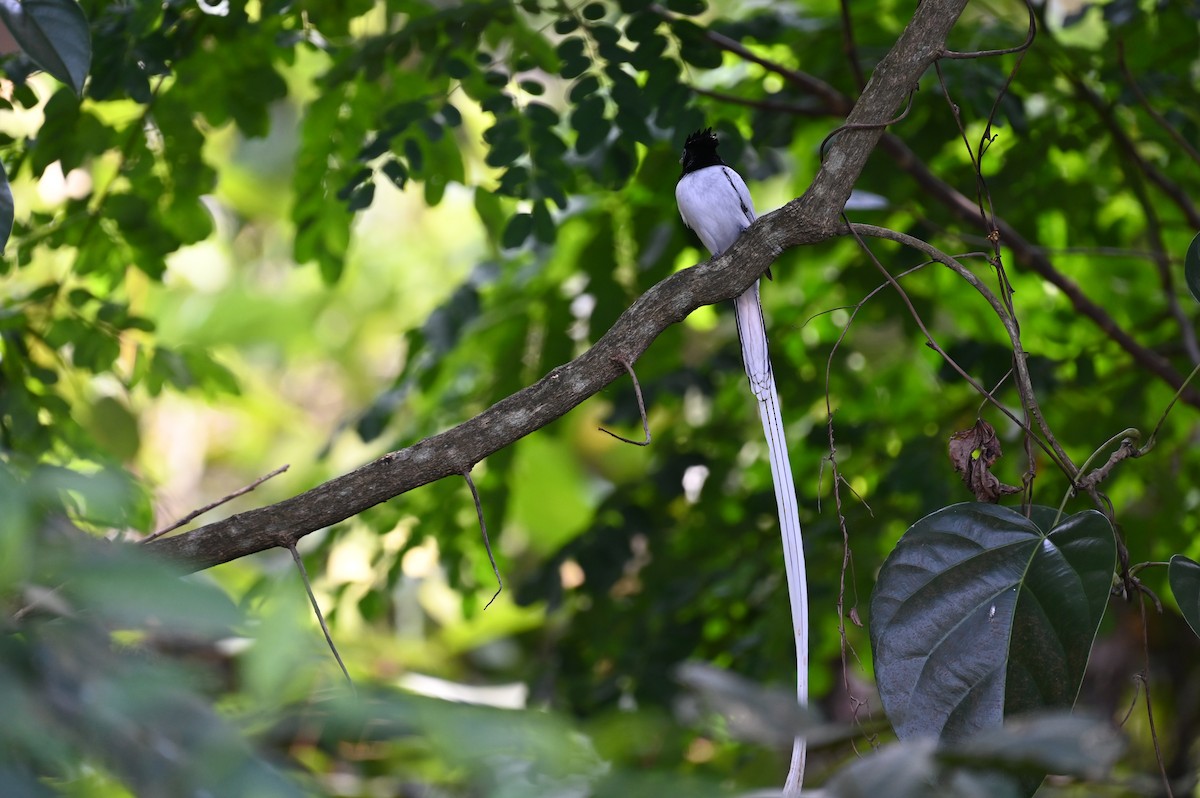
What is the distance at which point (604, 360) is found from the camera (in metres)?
1.23

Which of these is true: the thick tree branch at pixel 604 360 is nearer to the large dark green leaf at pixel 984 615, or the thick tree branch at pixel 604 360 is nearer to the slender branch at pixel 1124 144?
the large dark green leaf at pixel 984 615

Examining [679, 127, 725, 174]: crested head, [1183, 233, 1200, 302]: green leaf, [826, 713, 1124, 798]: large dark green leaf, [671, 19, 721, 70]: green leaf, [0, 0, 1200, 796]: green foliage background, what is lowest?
[0, 0, 1200, 796]: green foliage background

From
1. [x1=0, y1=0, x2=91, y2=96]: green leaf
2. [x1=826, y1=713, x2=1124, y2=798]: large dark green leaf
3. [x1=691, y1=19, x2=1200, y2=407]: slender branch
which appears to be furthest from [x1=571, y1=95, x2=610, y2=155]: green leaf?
[x1=826, y1=713, x2=1124, y2=798]: large dark green leaf

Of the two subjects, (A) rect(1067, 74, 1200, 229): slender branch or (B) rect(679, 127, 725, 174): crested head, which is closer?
(B) rect(679, 127, 725, 174): crested head

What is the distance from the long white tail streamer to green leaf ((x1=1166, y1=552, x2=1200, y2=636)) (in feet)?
1.33

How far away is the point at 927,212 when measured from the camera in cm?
240

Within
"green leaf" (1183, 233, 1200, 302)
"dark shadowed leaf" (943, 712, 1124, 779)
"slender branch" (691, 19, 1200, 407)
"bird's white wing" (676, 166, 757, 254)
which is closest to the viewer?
"dark shadowed leaf" (943, 712, 1124, 779)

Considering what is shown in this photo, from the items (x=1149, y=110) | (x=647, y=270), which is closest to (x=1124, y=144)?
(x=1149, y=110)

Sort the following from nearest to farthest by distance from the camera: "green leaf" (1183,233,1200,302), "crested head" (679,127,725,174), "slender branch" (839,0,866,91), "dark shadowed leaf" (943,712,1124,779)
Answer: "dark shadowed leaf" (943,712,1124,779)
"green leaf" (1183,233,1200,302)
"crested head" (679,127,725,174)
"slender branch" (839,0,866,91)

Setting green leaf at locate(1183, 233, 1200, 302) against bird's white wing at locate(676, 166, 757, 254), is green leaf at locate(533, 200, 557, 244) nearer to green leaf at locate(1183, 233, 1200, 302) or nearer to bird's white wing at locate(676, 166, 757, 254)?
bird's white wing at locate(676, 166, 757, 254)

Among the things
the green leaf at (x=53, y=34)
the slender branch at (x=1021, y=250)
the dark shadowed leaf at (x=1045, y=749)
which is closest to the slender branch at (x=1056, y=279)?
the slender branch at (x=1021, y=250)

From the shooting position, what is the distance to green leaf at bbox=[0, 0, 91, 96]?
124 cm

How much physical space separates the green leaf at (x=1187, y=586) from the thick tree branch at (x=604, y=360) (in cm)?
54

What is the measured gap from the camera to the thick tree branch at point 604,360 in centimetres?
120
